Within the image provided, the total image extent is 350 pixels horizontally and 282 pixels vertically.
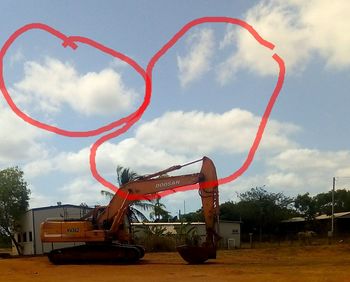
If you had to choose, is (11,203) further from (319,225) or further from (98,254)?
(319,225)

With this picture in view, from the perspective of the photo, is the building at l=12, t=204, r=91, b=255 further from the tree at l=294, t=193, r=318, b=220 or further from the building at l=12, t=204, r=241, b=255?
the tree at l=294, t=193, r=318, b=220

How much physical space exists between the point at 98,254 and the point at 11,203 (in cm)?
2752

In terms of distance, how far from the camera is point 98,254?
29.2m

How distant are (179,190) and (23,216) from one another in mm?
30183

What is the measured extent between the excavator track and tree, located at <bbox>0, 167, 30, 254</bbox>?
25507mm

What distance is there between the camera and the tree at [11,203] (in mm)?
53969

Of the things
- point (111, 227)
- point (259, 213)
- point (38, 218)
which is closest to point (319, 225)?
point (259, 213)

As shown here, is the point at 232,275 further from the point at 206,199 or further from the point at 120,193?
the point at 120,193

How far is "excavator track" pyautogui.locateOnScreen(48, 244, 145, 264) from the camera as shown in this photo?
94.4 feet

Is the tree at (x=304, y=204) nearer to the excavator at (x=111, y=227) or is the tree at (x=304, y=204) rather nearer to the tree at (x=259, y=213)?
the tree at (x=259, y=213)

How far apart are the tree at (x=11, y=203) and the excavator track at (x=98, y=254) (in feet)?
83.7

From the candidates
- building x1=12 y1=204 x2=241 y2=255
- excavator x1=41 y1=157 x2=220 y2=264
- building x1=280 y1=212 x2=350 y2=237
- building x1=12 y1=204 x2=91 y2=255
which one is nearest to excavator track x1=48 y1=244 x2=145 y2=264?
excavator x1=41 y1=157 x2=220 y2=264

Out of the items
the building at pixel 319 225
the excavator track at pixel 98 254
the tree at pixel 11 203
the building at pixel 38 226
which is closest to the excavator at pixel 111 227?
the excavator track at pixel 98 254

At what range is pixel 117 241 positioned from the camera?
29.8 metres
